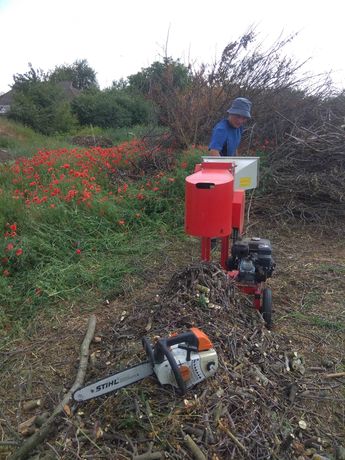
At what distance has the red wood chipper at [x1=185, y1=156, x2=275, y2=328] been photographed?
7.18ft

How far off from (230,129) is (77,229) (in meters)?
2.04

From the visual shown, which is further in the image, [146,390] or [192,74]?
[192,74]

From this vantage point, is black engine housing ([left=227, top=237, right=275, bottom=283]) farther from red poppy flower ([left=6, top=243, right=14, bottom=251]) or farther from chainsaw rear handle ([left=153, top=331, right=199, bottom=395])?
red poppy flower ([left=6, top=243, right=14, bottom=251])

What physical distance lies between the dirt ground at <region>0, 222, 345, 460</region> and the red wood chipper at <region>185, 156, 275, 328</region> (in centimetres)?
40

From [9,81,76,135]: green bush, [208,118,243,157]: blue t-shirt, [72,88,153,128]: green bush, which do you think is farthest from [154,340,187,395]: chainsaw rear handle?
[72,88,153,128]: green bush

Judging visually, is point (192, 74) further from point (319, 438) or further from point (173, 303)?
point (319, 438)

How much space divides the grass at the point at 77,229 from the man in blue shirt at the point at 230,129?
1253 mm

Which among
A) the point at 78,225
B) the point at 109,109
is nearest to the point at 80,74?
the point at 109,109

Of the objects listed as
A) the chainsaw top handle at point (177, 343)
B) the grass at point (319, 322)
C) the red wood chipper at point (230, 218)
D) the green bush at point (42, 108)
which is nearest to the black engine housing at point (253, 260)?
the red wood chipper at point (230, 218)

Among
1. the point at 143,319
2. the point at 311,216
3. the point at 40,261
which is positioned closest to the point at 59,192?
the point at 40,261

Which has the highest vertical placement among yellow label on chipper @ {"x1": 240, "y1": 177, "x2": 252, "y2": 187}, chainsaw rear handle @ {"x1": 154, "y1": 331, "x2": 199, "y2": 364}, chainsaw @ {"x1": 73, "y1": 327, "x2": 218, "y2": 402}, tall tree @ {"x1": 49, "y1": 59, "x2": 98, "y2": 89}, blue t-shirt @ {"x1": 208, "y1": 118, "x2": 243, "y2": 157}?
tall tree @ {"x1": 49, "y1": 59, "x2": 98, "y2": 89}

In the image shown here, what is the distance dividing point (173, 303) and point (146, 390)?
685 millimetres

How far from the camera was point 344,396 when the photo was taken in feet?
7.29

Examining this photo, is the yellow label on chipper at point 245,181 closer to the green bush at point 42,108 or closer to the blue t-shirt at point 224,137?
the blue t-shirt at point 224,137
